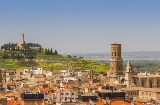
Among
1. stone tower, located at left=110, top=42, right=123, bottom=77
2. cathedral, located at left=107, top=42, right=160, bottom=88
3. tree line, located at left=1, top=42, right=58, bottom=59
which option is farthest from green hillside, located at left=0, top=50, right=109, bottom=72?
cathedral, located at left=107, top=42, right=160, bottom=88

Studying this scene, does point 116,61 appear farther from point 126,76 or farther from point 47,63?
point 47,63

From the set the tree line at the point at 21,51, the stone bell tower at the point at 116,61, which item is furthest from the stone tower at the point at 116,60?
the tree line at the point at 21,51

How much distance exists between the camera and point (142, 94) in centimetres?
7281

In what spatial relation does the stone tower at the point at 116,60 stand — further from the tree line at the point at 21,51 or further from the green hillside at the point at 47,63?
the tree line at the point at 21,51

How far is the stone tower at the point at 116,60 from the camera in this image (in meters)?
91.6

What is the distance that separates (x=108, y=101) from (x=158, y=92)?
99.1ft

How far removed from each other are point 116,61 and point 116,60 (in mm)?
309

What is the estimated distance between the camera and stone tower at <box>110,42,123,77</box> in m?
91.6

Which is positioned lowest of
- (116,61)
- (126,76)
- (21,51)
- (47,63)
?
(126,76)

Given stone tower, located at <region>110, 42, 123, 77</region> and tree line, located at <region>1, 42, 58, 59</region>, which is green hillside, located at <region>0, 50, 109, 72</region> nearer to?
tree line, located at <region>1, 42, 58, 59</region>

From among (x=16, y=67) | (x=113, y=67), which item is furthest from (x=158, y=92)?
(x=16, y=67)

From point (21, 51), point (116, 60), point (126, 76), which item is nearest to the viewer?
point (126, 76)

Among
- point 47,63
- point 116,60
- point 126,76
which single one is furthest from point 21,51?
point 126,76

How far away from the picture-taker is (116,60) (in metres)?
92.7
